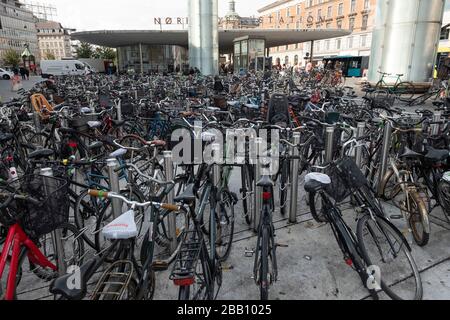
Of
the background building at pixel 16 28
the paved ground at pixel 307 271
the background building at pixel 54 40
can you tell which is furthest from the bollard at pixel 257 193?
the background building at pixel 54 40

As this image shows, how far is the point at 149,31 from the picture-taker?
2741 cm

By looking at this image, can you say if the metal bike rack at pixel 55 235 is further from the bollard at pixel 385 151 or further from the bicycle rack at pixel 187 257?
the bollard at pixel 385 151

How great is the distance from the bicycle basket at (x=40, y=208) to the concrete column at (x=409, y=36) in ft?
47.6

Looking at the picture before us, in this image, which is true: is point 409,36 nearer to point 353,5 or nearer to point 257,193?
point 257,193

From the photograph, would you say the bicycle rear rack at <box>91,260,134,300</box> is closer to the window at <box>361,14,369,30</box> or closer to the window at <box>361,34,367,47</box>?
the window at <box>361,34,367,47</box>

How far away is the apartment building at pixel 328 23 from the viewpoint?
45562 millimetres

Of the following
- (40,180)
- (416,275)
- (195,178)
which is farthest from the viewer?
(195,178)

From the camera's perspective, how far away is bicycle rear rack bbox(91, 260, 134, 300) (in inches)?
73.0

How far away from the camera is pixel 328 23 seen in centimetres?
5591

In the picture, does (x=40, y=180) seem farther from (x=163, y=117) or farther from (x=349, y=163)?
(x=163, y=117)

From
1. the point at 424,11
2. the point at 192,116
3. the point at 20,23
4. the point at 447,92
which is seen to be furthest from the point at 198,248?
the point at 20,23
